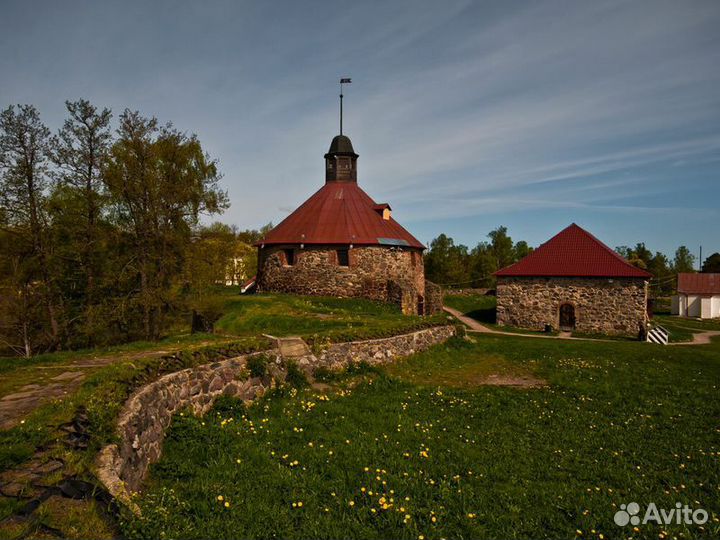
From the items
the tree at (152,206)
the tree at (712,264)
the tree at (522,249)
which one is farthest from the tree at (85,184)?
the tree at (712,264)

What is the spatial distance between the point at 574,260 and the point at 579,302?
9.37 ft

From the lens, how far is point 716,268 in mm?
73500

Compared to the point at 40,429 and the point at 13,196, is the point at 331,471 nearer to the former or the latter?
the point at 40,429

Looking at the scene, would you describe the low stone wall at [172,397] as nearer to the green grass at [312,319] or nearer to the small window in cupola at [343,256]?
the green grass at [312,319]

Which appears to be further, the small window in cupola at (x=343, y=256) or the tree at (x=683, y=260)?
the tree at (x=683, y=260)

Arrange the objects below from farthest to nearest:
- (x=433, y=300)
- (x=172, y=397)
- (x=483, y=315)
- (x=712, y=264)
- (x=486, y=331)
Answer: (x=712, y=264) < (x=483, y=315) < (x=433, y=300) < (x=486, y=331) < (x=172, y=397)

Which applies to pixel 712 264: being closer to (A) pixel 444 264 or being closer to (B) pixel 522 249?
(B) pixel 522 249

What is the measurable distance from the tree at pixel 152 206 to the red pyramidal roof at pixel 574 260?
67.9 feet

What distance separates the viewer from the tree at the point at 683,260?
83.1 metres

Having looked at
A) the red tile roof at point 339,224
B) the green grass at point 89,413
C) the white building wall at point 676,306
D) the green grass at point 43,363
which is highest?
the red tile roof at point 339,224

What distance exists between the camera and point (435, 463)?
21.7 feet

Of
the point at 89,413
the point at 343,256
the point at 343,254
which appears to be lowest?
the point at 89,413

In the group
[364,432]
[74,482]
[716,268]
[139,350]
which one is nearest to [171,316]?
[139,350]

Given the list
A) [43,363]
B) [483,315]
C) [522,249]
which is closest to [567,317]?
[483,315]
